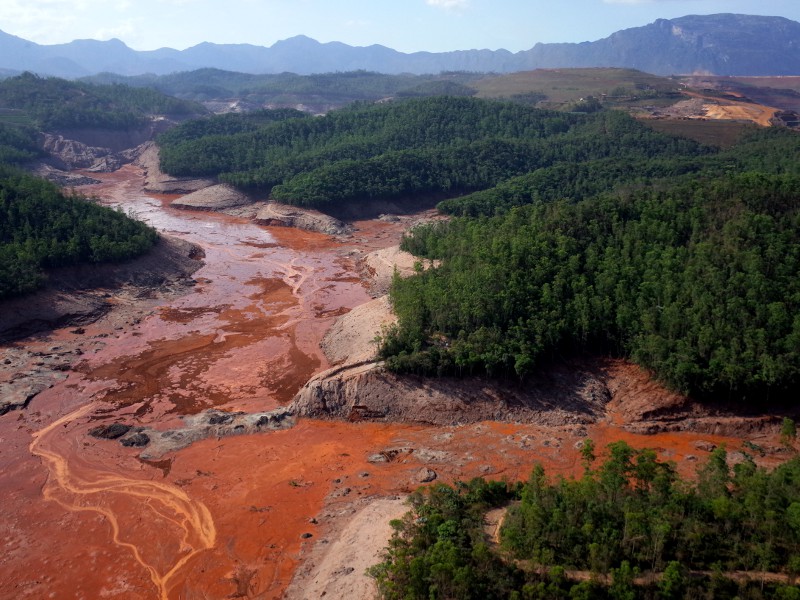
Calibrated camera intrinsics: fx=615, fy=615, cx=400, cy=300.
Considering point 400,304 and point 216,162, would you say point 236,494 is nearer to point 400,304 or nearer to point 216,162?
point 400,304

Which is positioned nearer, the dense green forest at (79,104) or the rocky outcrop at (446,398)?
the rocky outcrop at (446,398)

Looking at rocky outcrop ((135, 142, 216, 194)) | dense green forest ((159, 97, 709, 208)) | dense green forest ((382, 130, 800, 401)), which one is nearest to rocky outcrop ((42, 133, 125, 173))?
dense green forest ((159, 97, 709, 208))

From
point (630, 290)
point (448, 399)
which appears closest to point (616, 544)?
point (448, 399)

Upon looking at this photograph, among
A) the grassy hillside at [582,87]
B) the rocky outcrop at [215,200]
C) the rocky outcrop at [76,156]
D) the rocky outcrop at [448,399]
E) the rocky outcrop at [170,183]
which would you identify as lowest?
the rocky outcrop at [448,399]

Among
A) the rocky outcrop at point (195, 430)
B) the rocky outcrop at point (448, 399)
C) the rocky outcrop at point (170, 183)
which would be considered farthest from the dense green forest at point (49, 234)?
the rocky outcrop at point (170, 183)

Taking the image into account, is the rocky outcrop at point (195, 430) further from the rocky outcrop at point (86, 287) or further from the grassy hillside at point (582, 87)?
the grassy hillside at point (582, 87)

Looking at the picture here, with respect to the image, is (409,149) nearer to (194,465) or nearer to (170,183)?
(170,183)

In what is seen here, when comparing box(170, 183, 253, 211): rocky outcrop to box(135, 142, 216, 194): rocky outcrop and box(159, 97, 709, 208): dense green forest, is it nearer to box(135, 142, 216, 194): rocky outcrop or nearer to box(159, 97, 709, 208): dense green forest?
box(159, 97, 709, 208): dense green forest
